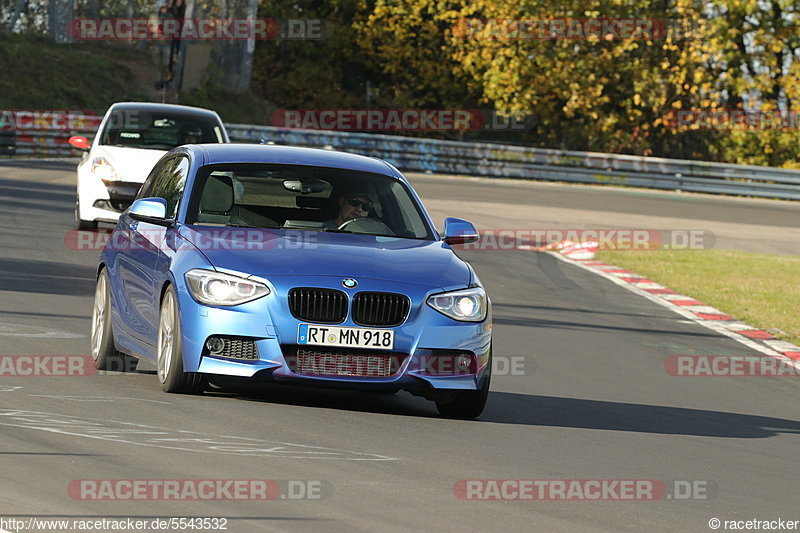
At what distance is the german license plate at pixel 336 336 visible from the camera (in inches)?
335

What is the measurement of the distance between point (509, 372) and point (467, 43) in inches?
1351

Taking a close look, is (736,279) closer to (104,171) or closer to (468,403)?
→ (104,171)

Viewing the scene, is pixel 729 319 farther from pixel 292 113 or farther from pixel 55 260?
pixel 292 113

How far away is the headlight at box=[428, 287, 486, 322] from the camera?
28.7 ft

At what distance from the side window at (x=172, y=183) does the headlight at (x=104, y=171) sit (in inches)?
330

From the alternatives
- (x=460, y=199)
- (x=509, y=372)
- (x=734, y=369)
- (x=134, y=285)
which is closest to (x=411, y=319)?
(x=134, y=285)

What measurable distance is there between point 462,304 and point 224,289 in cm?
137

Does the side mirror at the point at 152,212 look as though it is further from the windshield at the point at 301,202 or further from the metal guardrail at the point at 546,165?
the metal guardrail at the point at 546,165

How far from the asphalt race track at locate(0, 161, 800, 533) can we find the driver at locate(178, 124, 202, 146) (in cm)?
474

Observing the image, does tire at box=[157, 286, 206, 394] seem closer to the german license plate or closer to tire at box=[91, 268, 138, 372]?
→ the german license plate

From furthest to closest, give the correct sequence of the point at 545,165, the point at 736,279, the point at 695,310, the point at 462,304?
the point at 545,165
the point at 736,279
the point at 695,310
the point at 462,304

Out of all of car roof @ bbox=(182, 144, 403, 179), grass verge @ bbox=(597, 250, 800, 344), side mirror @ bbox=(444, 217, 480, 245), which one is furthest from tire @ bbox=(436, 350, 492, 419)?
grass verge @ bbox=(597, 250, 800, 344)

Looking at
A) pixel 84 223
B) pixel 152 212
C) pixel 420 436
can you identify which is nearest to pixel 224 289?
pixel 152 212

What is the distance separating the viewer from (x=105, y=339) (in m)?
10.1
